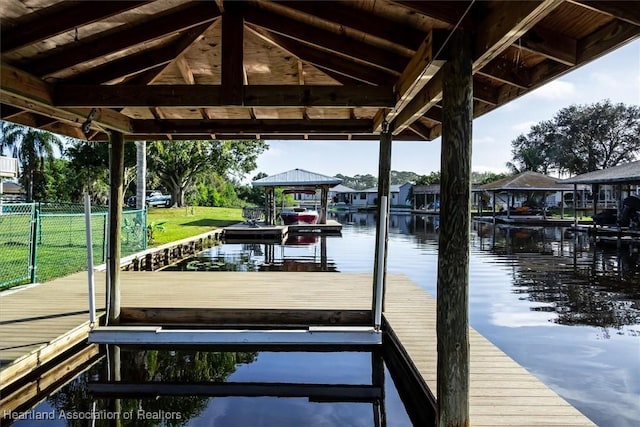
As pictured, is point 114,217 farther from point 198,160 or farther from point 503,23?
point 198,160

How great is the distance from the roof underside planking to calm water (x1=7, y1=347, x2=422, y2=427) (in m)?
2.71

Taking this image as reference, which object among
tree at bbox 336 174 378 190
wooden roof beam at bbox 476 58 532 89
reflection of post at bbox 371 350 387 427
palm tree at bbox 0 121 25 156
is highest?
tree at bbox 336 174 378 190

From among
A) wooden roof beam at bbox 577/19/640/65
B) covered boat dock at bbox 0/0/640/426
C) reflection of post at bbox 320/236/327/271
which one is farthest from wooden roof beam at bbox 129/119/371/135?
reflection of post at bbox 320/236/327/271

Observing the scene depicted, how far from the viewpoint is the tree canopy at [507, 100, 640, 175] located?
4412cm

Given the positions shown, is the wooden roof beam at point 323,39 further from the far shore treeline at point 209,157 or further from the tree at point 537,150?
the tree at point 537,150

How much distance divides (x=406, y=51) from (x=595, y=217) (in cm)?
2304

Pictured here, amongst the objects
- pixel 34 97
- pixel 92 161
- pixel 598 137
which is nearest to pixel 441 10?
pixel 34 97

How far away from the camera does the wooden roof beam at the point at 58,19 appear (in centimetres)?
329

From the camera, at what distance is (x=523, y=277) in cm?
1093

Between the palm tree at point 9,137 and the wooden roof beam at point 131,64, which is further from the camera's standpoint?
the palm tree at point 9,137

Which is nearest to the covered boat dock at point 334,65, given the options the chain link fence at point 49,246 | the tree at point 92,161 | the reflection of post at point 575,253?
the chain link fence at point 49,246

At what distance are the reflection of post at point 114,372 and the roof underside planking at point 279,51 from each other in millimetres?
2687

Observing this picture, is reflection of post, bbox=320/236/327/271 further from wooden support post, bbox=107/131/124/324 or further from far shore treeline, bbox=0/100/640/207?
far shore treeline, bbox=0/100/640/207

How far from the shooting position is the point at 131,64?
4387 millimetres
